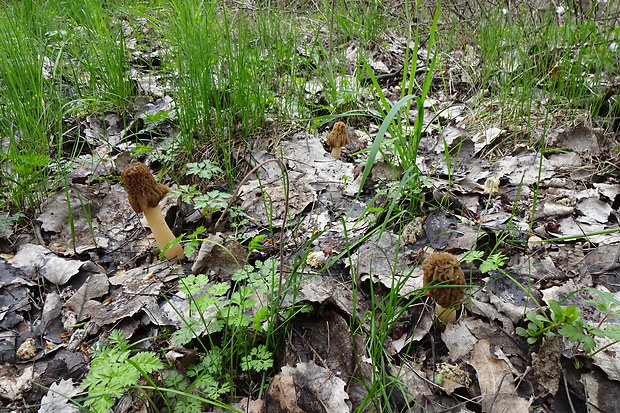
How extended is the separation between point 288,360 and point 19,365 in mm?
1225

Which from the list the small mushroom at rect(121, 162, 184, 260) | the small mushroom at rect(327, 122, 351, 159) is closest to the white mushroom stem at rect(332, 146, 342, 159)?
the small mushroom at rect(327, 122, 351, 159)

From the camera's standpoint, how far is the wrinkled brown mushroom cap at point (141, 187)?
218 cm

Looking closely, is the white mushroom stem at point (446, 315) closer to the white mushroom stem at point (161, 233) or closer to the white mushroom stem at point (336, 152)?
the white mushroom stem at point (161, 233)

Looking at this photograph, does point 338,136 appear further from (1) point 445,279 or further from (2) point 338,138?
(1) point 445,279

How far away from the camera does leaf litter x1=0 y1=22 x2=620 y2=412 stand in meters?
1.55

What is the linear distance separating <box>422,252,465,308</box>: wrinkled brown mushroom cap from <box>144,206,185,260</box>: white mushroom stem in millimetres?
1464

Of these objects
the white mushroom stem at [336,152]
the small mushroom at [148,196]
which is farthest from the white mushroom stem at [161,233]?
the white mushroom stem at [336,152]

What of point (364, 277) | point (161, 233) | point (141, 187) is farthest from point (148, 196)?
point (364, 277)

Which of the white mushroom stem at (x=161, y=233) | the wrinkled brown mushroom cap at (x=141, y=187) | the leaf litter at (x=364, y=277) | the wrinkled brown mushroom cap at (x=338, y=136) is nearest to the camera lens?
the leaf litter at (x=364, y=277)

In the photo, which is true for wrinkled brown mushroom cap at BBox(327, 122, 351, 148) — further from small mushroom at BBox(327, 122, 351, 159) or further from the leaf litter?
the leaf litter

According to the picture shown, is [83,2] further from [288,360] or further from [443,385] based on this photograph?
[443,385]

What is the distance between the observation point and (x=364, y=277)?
203 centimetres

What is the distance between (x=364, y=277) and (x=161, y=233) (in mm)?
1212

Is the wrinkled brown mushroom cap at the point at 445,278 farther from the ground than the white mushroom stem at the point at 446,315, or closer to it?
farther from the ground
